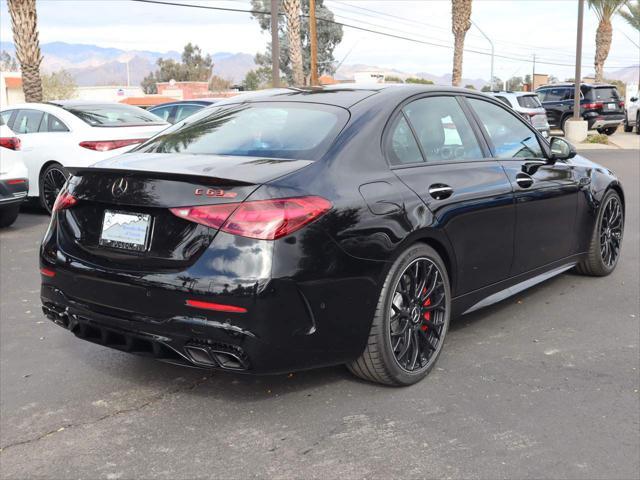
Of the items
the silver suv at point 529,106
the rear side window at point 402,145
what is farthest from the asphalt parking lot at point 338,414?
the silver suv at point 529,106

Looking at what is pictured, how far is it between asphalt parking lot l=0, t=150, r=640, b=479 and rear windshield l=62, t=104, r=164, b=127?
5.22 metres

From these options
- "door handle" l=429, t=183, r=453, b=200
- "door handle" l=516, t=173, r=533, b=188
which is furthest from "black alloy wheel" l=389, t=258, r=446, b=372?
"door handle" l=516, t=173, r=533, b=188

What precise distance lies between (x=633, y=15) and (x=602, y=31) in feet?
21.7

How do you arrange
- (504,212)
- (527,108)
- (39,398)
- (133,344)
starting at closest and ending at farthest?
(133,344) → (39,398) → (504,212) → (527,108)

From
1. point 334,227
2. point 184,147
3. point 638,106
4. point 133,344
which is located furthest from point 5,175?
point 638,106

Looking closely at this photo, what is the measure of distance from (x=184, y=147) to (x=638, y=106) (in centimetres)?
2932

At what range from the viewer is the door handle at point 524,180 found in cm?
482

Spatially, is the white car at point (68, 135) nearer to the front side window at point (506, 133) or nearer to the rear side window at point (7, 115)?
the rear side window at point (7, 115)

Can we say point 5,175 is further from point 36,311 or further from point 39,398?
point 39,398

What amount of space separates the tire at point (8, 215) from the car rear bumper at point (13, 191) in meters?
0.34

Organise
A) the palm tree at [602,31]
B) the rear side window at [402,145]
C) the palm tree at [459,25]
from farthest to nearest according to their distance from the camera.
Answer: the palm tree at [602,31] < the palm tree at [459,25] < the rear side window at [402,145]

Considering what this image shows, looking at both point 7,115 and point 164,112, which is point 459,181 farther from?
point 164,112

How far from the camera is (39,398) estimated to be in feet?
12.7

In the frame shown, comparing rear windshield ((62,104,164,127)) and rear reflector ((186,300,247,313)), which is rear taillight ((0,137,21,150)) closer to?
rear windshield ((62,104,164,127))
